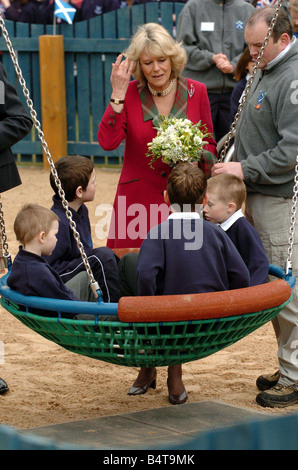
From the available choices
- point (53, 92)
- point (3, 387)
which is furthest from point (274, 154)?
point (53, 92)

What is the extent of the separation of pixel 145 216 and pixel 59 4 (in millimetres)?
6475

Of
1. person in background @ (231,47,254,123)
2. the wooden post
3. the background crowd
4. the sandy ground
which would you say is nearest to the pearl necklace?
the sandy ground

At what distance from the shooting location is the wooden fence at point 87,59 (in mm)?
10227

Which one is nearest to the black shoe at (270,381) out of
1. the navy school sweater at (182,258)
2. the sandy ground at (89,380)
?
the sandy ground at (89,380)

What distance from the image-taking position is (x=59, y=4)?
10.2 m

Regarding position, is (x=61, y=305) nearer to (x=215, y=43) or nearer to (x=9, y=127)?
(x=9, y=127)

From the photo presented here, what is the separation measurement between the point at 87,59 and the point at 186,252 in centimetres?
758

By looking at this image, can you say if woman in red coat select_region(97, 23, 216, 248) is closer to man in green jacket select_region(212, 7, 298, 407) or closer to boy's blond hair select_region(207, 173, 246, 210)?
man in green jacket select_region(212, 7, 298, 407)

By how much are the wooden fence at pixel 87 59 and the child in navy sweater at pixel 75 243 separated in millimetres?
6349

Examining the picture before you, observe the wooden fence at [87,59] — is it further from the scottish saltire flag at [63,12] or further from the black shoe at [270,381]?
the black shoe at [270,381]

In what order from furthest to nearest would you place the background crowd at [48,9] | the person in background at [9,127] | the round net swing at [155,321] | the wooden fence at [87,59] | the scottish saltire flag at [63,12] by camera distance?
the background crowd at [48,9] → the wooden fence at [87,59] → the scottish saltire flag at [63,12] → the person in background at [9,127] → the round net swing at [155,321]

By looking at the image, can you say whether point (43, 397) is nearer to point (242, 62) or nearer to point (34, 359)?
point (34, 359)

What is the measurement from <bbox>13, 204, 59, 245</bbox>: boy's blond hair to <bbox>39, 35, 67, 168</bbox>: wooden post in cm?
690

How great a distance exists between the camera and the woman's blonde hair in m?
4.26
